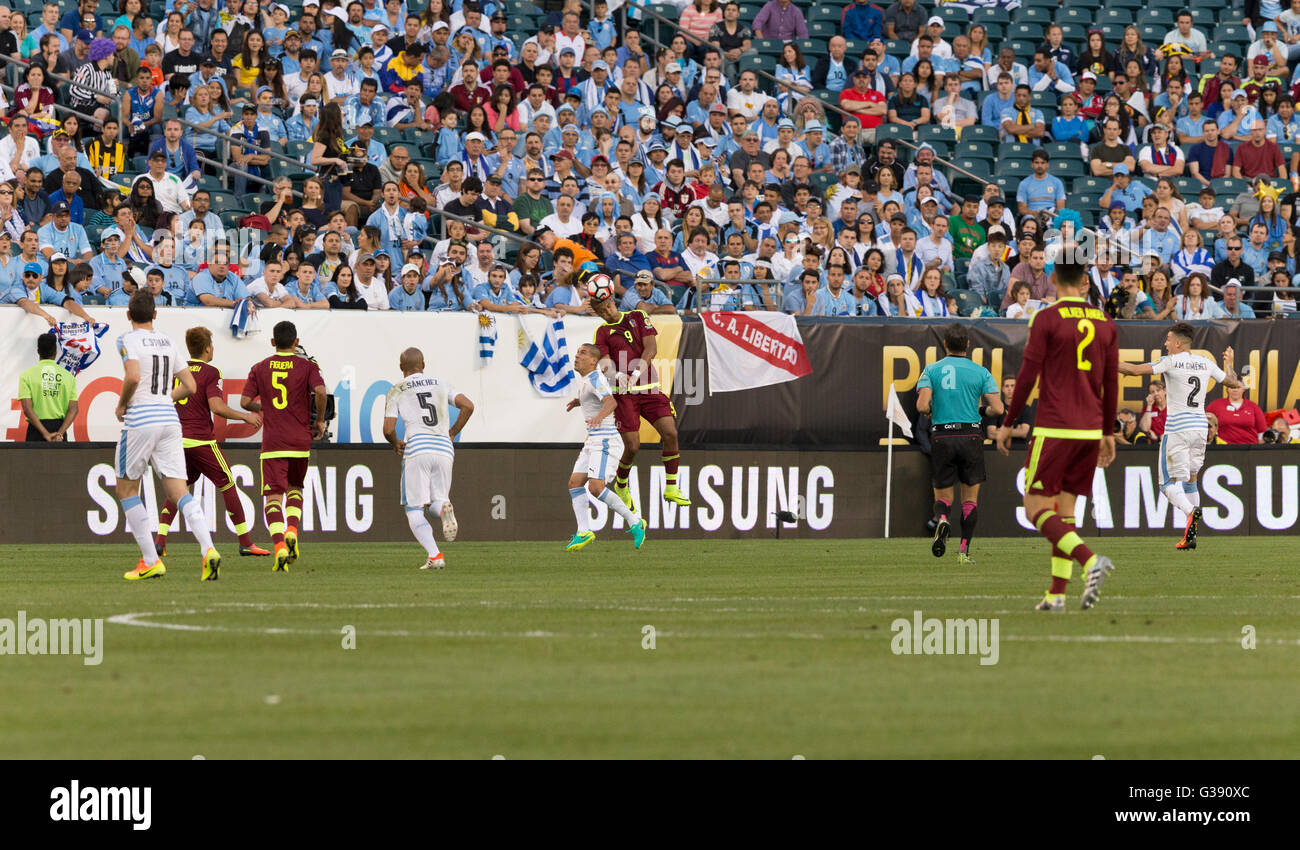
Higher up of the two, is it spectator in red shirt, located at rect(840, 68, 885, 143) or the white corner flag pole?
spectator in red shirt, located at rect(840, 68, 885, 143)

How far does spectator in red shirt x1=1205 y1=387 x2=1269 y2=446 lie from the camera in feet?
86.8

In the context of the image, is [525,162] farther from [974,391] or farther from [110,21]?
[974,391]

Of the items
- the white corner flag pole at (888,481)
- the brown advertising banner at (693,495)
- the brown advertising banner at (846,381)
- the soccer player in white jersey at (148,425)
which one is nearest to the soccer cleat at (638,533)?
the brown advertising banner at (693,495)

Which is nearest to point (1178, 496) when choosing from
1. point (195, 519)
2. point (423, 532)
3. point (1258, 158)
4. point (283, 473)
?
point (423, 532)

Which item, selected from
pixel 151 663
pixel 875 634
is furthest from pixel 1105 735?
pixel 151 663

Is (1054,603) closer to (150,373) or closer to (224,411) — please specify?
(150,373)

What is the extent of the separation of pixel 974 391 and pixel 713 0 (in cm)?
1392

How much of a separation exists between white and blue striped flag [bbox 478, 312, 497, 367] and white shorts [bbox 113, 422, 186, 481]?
317 inches

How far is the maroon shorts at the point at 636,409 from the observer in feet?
71.4

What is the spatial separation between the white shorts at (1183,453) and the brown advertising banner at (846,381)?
12.1ft

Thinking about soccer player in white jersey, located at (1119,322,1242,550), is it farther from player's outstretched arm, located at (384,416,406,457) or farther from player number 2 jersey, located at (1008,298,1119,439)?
player number 2 jersey, located at (1008,298,1119,439)

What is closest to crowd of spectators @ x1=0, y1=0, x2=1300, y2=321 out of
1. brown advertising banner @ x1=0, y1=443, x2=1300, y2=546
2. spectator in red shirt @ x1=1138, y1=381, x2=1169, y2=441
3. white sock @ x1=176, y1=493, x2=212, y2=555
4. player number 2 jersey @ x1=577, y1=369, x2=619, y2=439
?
spectator in red shirt @ x1=1138, y1=381, x2=1169, y2=441

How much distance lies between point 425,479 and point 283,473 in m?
1.58

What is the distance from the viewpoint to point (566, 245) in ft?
83.5
